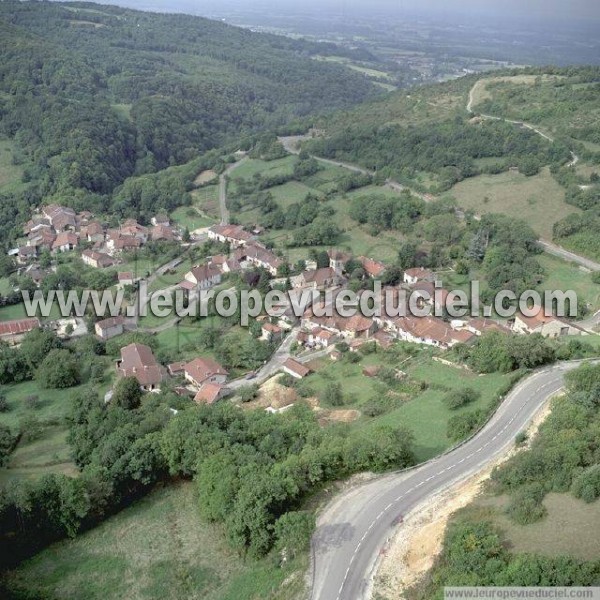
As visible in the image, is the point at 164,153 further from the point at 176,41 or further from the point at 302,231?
the point at 176,41

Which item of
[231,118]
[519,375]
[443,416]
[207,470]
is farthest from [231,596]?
[231,118]

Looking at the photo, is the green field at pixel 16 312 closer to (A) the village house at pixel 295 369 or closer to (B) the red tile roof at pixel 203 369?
(B) the red tile roof at pixel 203 369

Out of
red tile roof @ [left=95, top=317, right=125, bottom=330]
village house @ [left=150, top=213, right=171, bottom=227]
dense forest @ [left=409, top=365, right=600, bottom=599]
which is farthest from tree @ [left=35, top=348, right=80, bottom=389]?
village house @ [left=150, top=213, right=171, bottom=227]

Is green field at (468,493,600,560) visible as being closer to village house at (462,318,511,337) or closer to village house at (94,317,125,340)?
village house at (462,318,511,337)

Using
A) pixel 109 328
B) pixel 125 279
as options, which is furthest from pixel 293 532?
pixel 125 279

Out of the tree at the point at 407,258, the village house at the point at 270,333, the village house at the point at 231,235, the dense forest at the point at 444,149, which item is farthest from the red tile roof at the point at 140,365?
the dense forest at the point at 444,149

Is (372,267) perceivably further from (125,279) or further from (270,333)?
(125,279)
